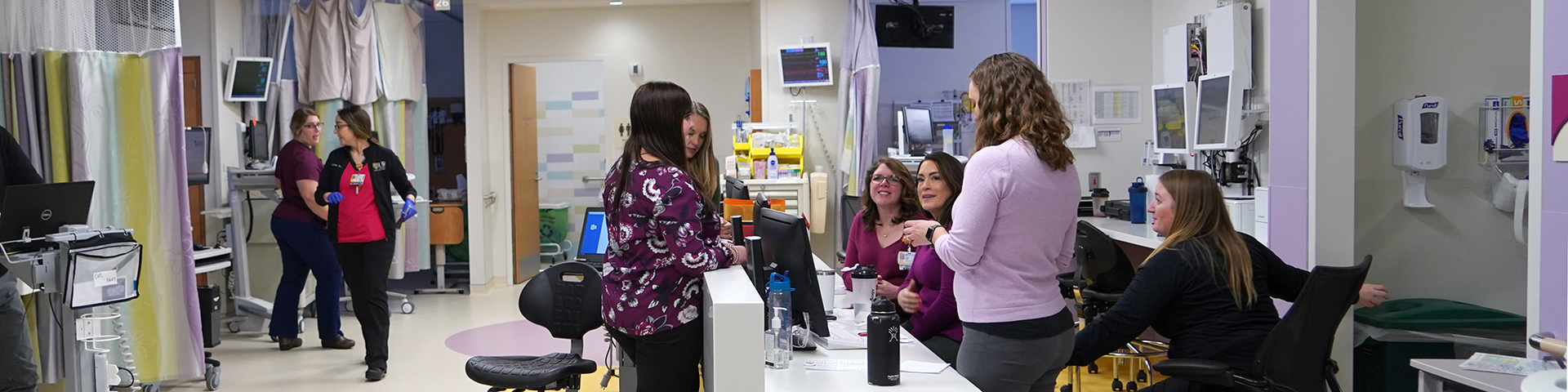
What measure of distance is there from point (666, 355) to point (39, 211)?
2587 millimetres

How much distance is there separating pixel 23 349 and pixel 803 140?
199 inches

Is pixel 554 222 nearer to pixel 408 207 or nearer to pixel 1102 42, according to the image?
pixel 408 207

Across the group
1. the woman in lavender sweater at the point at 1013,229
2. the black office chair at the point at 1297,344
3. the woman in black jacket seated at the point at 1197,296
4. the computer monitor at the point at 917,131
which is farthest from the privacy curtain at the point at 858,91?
the woman in lavender sweater at the point at 1013,229

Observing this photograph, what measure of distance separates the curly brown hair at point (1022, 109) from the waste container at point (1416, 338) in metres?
2.25

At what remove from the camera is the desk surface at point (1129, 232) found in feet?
15.3

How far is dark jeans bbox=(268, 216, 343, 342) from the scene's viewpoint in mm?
5398

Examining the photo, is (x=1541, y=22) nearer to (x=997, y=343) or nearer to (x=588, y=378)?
(x=997, y=343)

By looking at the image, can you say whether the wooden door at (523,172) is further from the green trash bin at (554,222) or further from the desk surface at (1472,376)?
the desk surface at (1472,376)

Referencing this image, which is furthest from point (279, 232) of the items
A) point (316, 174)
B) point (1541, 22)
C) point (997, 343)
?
point (1541, 22)

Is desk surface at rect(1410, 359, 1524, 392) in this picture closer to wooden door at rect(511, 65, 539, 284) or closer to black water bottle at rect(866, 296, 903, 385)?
black water bottle at rect(866, 296, 903, 385)

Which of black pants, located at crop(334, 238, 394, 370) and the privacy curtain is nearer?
black pants, located at crop(334, 238, 394, 370)

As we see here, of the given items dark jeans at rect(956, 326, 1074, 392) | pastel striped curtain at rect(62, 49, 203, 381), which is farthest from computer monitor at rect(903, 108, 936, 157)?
dark jeans at rect(956, 326, 1074, 392)

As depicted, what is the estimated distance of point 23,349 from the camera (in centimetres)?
360

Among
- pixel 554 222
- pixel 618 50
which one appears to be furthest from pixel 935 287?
pixel 554 222
